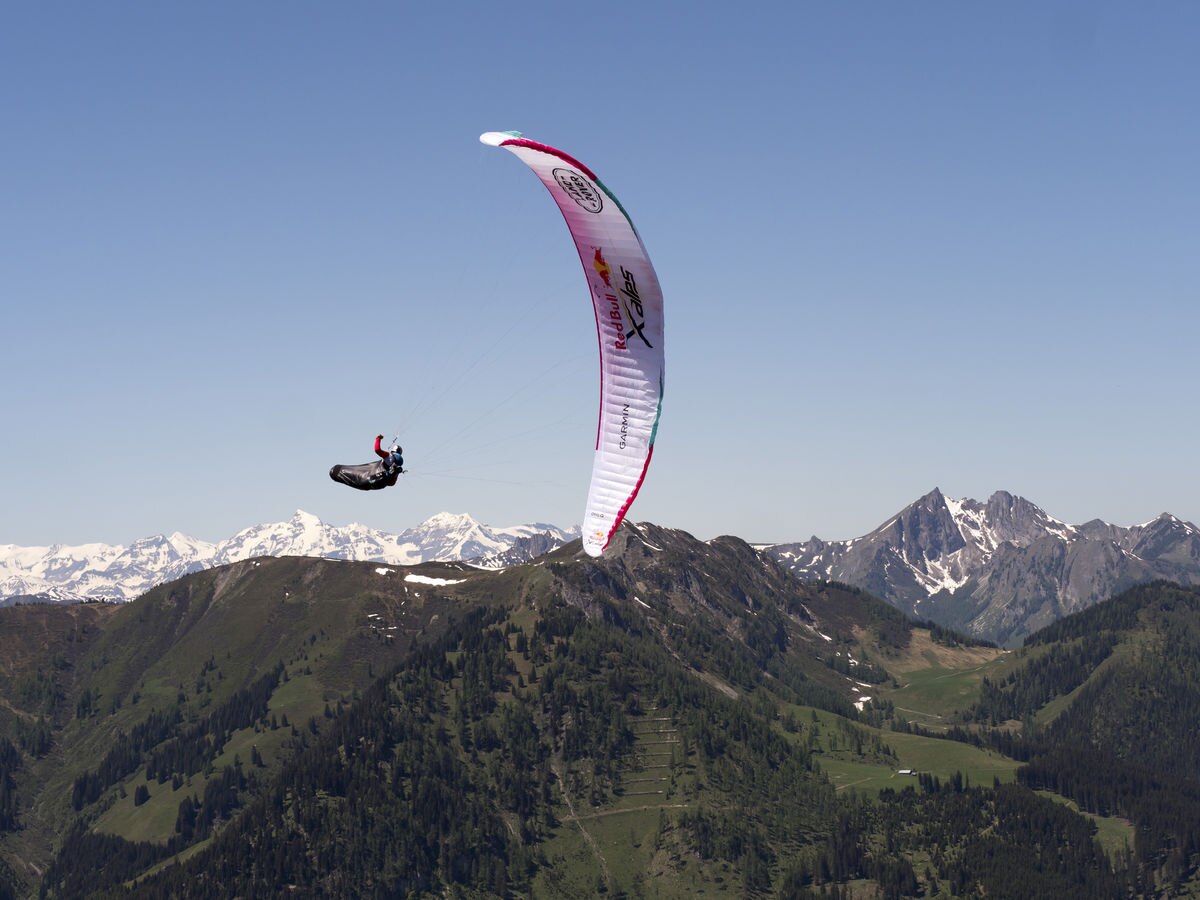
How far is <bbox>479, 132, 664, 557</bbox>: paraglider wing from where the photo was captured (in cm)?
5734

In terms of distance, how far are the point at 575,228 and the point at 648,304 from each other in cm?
494

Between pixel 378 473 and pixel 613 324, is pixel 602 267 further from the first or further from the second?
pixel 378 473

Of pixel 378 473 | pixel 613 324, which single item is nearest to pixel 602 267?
pixel 613 324

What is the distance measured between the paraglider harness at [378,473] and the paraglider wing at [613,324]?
10881mm

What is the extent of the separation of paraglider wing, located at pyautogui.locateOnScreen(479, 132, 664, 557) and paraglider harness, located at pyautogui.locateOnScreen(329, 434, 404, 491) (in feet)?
35.7

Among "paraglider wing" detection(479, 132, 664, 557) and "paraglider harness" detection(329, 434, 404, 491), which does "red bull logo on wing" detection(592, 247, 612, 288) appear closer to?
"paraglider wing" detection(479, 132, 664, 557)

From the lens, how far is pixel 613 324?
202ft

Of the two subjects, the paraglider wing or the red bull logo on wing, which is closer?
the paraglider wing

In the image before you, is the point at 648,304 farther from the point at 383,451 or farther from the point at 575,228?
the point at 383,451

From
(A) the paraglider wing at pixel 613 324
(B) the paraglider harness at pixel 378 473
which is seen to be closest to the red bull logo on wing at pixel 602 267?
(A) the paraglider wing at pixel 613 324

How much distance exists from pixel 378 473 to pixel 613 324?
1421cm

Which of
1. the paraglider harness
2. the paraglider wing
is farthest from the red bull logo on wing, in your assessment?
the paraglider harness

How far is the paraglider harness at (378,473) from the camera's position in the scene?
212 feet

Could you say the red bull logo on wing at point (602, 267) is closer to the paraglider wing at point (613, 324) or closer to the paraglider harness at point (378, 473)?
the paraglider wing at point (613, 324)
